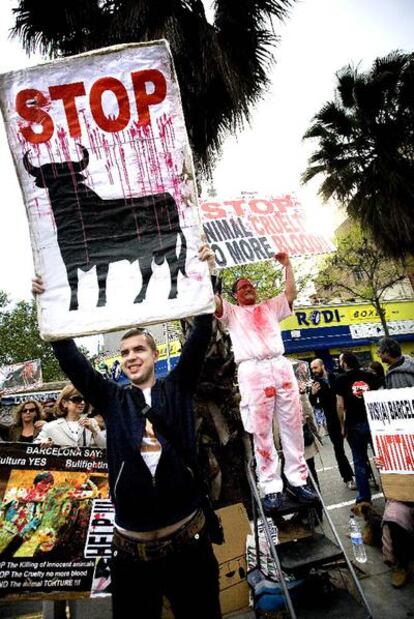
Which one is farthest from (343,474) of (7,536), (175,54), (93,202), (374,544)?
(175,54)

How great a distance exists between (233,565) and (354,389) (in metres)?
2.70

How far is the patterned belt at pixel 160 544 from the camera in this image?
1.74 meters

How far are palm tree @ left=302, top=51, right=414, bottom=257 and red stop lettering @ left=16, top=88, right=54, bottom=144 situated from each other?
12.5 m

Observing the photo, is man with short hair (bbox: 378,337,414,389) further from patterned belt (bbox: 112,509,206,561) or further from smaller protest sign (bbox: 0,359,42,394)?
smaller protest sign (bbox: 0,359,42,394)

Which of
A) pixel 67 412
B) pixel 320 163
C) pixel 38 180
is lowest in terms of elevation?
pixel 67 412

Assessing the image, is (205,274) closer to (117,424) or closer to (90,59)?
(117,424)

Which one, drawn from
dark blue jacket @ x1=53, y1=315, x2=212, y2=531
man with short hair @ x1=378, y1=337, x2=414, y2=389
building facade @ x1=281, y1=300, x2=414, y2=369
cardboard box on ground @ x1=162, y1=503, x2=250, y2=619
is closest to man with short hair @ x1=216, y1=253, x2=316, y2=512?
cardboard box on ground @ x1=162, y1=503, x2=250, y2=619

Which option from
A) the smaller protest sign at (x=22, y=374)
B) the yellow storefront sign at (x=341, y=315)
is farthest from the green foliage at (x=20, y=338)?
the yellow storefront sign at (x=341, y=315)

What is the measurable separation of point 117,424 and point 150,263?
2.98ft

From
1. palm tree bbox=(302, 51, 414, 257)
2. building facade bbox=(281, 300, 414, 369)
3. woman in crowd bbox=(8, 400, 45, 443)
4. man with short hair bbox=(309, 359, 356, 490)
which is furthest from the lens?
building facade bbox=(281, 300, 414, 369)

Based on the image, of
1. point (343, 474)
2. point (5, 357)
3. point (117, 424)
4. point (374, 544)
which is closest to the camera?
point (117, 424)

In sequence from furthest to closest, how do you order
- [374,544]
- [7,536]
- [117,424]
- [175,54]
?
[175,54] → [374,544] → [7,536] → [117,424]

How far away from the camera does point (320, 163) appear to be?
14648 millimetres

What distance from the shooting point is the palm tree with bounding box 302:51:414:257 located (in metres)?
12.9
